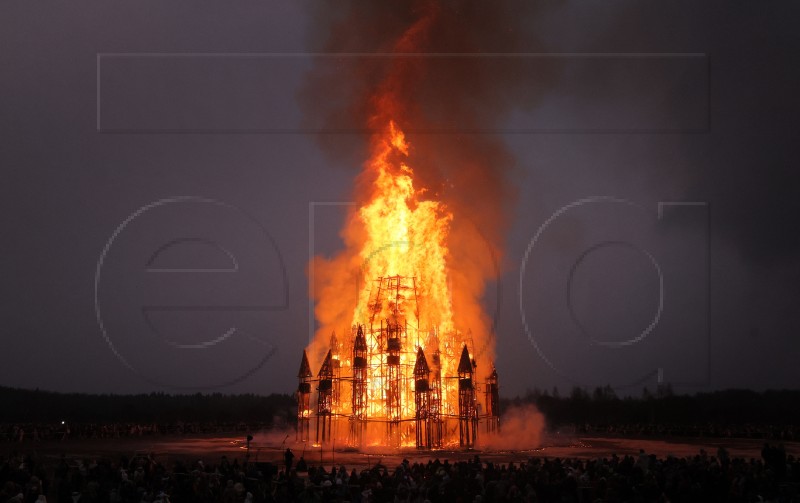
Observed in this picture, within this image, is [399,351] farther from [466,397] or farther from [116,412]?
[116,412]

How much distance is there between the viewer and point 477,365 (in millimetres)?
59438

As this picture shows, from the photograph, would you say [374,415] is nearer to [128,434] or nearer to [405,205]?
[405,205]

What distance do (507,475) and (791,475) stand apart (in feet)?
33.7

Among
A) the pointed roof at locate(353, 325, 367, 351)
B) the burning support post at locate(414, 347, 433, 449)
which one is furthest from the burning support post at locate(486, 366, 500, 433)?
the pointed roof at locate(353, 325, 367, 351)

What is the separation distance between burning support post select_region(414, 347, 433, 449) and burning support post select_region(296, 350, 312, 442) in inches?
410

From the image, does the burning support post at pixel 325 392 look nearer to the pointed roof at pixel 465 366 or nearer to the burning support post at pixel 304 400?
the burning support post at pixel 304 400

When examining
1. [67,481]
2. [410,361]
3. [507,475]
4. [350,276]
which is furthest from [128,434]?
[507,475]

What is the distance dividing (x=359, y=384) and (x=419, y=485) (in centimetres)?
3069

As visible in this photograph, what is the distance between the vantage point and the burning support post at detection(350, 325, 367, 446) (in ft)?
168

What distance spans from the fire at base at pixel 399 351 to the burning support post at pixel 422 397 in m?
0.07

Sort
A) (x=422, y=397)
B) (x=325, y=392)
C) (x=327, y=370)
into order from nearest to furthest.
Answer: (x=422, y=397), (x=325, y=392), (x=327, y=370)

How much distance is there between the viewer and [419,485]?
21.5m

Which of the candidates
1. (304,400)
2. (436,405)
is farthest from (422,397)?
(304,400)

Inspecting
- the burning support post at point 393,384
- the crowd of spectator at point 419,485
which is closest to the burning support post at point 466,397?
the burning support post at point 393,384
